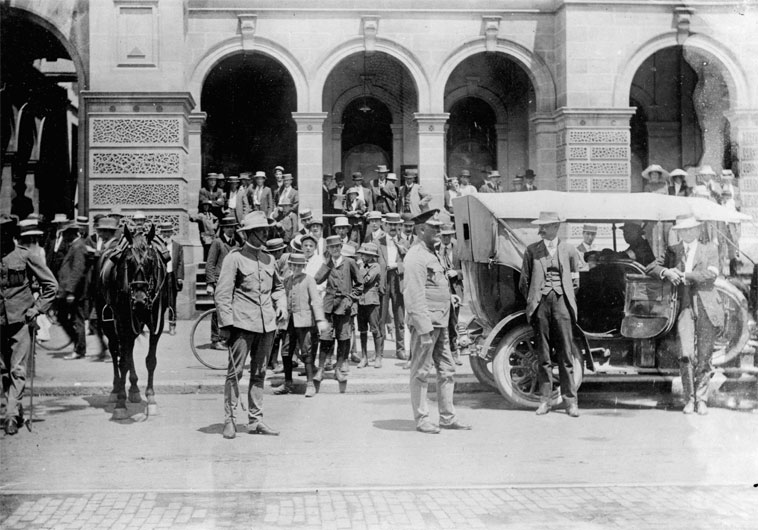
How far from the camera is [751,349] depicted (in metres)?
10.5

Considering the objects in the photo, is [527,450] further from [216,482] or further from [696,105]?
[696,105]

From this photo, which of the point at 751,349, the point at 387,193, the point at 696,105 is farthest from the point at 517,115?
the point at 751,349

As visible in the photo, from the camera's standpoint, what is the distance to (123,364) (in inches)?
367

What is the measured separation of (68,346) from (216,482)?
7962mm

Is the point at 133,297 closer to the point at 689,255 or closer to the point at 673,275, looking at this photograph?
the point at 673,275

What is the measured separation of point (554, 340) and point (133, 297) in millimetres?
4157

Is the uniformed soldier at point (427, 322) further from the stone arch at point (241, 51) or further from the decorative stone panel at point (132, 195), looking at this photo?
the stone arch at point (241, 51)

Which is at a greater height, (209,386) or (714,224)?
(714,224)

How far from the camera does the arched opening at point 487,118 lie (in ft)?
72.5

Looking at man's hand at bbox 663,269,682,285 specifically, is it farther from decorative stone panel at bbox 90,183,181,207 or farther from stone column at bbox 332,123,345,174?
stone column at bbox 332,123,345,174

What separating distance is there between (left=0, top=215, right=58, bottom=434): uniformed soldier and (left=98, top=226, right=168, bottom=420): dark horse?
83 centimetres

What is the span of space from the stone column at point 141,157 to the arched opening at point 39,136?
6.94 metres

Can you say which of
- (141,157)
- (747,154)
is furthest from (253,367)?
(747,154)

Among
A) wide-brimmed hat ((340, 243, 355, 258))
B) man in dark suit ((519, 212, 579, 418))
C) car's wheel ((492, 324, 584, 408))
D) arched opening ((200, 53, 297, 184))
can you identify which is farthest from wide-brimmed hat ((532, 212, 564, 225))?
arched opening ((200, 53, 297, 184))
